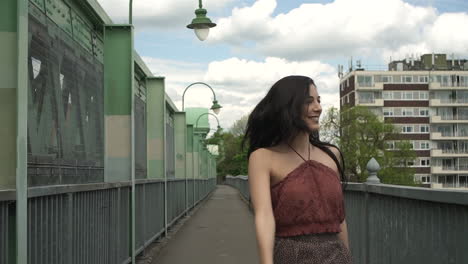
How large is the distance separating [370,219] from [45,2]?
4157 mm

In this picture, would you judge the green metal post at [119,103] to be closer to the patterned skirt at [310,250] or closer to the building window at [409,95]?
the patterned skirt at [310,250]

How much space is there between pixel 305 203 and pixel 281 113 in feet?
1.32

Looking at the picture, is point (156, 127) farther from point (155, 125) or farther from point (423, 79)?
point (423, 79)

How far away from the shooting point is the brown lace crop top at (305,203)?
305cm

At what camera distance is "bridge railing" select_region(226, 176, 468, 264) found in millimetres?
4598

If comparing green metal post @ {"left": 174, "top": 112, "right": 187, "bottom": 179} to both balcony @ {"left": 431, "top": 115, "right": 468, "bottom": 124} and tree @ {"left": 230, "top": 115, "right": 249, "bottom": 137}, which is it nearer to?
balcony @ {"left": 431, "top": 115, "right": 468, "bottom": 124}

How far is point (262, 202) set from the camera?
9.96 ft

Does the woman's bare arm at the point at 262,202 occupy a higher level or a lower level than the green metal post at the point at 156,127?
lower

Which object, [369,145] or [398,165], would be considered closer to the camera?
[369,145]

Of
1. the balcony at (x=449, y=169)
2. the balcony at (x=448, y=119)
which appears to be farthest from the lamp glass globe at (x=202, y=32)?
the balcony at (x=448, y=119)

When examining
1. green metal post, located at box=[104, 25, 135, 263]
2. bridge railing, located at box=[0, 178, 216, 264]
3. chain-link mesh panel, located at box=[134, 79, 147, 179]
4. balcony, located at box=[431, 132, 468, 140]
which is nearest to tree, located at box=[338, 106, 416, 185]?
balcony, located at box=[431, 132, 468, 140]

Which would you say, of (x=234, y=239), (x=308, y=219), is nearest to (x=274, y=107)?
(x=308, y=219)

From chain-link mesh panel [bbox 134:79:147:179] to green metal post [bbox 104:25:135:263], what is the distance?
4.31 m

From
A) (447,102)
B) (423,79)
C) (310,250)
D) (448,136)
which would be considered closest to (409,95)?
(423,79)
